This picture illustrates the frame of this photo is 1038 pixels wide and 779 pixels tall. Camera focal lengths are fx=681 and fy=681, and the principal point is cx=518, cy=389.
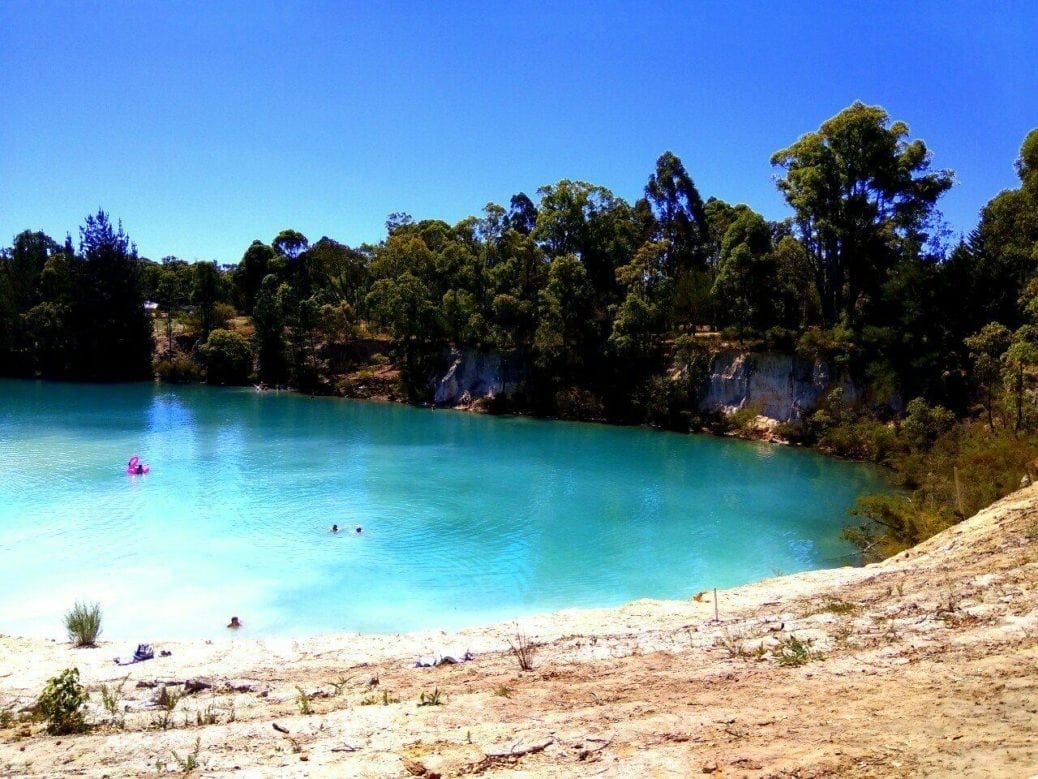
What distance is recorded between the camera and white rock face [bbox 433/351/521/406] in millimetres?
51969

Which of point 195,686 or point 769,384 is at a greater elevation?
point 769,384

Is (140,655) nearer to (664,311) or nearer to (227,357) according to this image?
(664,311)

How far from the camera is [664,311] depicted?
4619 cm

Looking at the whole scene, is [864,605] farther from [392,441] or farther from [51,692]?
[392,441]

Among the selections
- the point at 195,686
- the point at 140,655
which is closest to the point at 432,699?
the point at 195,686

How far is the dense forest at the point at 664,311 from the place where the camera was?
2961 centimetres

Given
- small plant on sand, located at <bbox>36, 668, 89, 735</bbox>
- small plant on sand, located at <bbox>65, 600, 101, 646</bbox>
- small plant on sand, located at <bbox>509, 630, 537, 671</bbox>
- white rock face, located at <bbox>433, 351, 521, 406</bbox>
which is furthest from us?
white rock face, located at <bbox>433, 351, 521, 406</bbox>

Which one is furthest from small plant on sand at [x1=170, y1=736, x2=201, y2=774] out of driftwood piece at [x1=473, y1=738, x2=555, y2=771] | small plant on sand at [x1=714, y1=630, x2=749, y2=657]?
small plant on sand at [x1=714, y1=630, x2=749, y2=657]

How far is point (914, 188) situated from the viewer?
39.1 metres

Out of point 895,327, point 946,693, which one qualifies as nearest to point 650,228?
point 895,327

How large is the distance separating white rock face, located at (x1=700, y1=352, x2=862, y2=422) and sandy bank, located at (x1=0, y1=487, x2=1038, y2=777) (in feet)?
97.0

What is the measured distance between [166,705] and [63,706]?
3.48 feet

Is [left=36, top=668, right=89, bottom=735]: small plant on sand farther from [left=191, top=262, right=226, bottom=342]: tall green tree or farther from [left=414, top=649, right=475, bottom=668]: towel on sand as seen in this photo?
[left=191, top=262, right=226, bottom=342]: tall green tree

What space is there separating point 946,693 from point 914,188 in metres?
41.0
